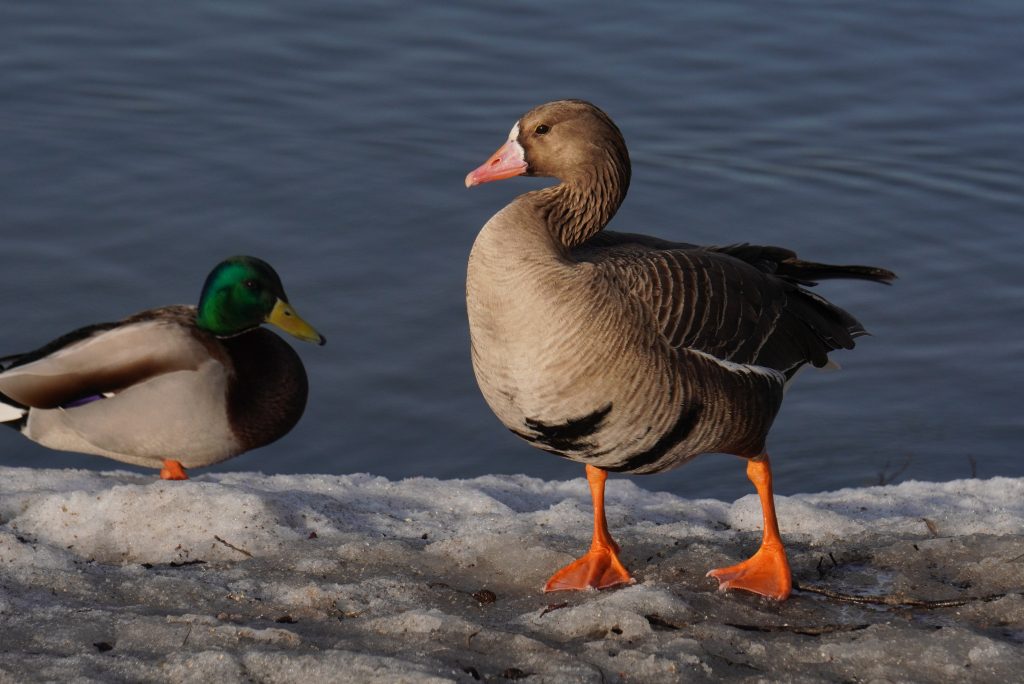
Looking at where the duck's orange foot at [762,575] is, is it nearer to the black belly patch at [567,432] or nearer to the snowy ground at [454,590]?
the snowy ground at [454,590]

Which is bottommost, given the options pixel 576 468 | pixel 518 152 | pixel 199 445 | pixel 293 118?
pixel 576 468

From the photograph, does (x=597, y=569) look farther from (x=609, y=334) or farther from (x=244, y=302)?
(x=244, y=302)

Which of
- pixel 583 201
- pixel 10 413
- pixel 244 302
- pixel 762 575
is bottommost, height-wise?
pixel 10 413

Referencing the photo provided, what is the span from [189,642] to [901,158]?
10160 mm

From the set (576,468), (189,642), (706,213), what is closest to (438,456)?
(576,468)

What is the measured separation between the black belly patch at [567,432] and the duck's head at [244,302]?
9.87ft

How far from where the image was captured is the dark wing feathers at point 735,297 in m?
5.66

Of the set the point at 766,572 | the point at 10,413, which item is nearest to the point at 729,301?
the point at 766,572

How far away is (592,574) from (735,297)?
49.4 inches

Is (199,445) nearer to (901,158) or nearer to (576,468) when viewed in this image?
(576,468)

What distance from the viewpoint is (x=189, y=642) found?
506cm

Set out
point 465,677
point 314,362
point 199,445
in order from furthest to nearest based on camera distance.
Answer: point 314,362 < point 199,445 < point 465,677

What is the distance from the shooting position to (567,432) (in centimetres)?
550

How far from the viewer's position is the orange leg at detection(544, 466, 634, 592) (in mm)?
5938
